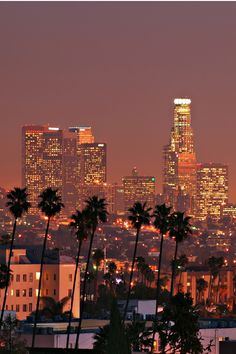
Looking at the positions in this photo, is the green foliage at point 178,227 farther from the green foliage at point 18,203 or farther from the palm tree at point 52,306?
the palm tree at point 52,306

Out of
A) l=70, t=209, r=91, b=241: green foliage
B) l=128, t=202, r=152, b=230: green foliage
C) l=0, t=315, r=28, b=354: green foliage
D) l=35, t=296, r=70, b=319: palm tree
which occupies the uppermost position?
l=128, t=202, r=152, b=230: green foliage

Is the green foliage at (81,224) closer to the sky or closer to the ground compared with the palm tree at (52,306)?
closer to the sky

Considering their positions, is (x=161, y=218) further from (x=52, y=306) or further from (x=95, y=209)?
(x=52, y=306)

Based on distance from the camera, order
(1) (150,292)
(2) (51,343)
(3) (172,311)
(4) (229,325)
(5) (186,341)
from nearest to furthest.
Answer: (5) (186,341), (3) (172,311), (2) (51,343), (4) (229,325), (1) (150,292)

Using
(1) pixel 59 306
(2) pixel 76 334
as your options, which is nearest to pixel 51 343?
(2) pixel 76 334

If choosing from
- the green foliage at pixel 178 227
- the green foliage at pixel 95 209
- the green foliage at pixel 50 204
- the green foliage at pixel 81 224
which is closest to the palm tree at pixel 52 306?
the green foliage at pixel 178 227

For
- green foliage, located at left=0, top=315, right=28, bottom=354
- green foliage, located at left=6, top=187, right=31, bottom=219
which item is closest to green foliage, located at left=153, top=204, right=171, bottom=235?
green foliage, located at left=6, top=187, right=31, bottom=219

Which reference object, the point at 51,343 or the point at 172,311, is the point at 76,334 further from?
the point at 172,311

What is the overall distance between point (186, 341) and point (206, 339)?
18.6 meters

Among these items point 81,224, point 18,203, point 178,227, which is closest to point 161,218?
point 178,227

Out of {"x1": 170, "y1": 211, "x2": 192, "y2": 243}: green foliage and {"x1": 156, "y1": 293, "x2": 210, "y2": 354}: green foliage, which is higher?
{"x1": 170, "y1": 211, "x2": 192, "y2": 243}: green foliage

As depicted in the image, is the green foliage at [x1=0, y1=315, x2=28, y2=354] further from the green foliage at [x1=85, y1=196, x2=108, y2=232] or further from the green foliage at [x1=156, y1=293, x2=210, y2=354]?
the green foliage at [x1=85, y1=196, x2=108, y2=232]

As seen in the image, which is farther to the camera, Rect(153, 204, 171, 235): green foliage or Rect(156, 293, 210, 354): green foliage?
Rect(153, 204, 171, 235): green foliage

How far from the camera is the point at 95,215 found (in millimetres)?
117062
